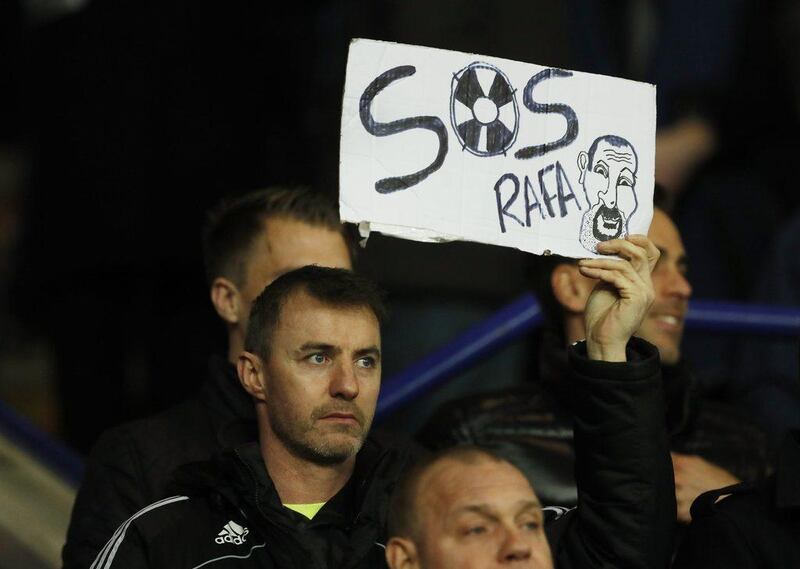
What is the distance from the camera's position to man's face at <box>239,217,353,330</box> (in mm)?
4488

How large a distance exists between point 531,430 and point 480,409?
15cm

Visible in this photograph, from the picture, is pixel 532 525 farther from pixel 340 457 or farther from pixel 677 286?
pixel 677 286

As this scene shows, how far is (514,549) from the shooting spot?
3283 millimetres

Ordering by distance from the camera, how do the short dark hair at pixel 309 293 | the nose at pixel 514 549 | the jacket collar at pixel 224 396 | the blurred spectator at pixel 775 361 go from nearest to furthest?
1. the nose at pixel 514 549
2. the short dark hair at pixel 309 293
3. the jacket collar at pixel 224 396
4. the blurred spectator at pixel 775 361

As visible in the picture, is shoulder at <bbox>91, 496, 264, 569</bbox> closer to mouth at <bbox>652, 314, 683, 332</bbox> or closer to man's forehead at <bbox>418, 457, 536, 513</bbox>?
man's forehead at <bbox>418, 457, 536, 513</bbox>

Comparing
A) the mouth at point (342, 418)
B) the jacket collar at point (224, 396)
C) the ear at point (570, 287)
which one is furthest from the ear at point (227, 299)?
the mouth at point (342, 418)

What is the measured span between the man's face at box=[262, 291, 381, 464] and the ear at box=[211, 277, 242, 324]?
2.54 feet

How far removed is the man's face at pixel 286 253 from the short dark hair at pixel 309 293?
1.87 ft

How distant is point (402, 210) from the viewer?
3.52 metres

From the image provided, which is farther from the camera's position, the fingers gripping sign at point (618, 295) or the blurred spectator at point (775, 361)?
the blurred spectator at point (775, 361)

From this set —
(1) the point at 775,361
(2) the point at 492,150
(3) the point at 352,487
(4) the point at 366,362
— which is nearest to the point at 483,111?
(2) the point at 492,150

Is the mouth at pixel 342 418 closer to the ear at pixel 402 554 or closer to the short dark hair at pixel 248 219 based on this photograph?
the ear at pixel 402 554

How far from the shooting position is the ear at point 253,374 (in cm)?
379

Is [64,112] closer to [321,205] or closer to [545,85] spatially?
[321,205]
